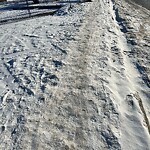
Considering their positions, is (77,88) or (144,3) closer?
(77,88)

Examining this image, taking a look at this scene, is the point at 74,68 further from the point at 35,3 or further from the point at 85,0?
the point at 35,3

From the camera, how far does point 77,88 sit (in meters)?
7.29

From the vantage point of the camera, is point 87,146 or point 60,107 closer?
point 87,146

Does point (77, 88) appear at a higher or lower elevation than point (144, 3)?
higher

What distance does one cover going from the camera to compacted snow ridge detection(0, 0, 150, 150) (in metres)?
5.62

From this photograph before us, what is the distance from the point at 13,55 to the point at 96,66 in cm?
324

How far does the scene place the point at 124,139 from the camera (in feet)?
18.1

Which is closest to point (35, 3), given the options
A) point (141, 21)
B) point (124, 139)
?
point (141, 21)

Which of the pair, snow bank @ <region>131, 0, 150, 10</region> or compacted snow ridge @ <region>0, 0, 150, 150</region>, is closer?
compacted snow ridge @ <region>0, 0, 150, 150</region>

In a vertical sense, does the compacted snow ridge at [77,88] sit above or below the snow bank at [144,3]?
above

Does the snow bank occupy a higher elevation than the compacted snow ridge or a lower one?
lower

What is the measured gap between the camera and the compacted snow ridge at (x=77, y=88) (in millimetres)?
5621

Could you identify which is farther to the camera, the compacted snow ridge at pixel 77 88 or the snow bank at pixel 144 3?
the snow bank at pixel 144 3

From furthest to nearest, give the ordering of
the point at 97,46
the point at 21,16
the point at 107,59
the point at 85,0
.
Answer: the point at 85,0, the point at 21,16, the point at 97,46, the point at 107,59
